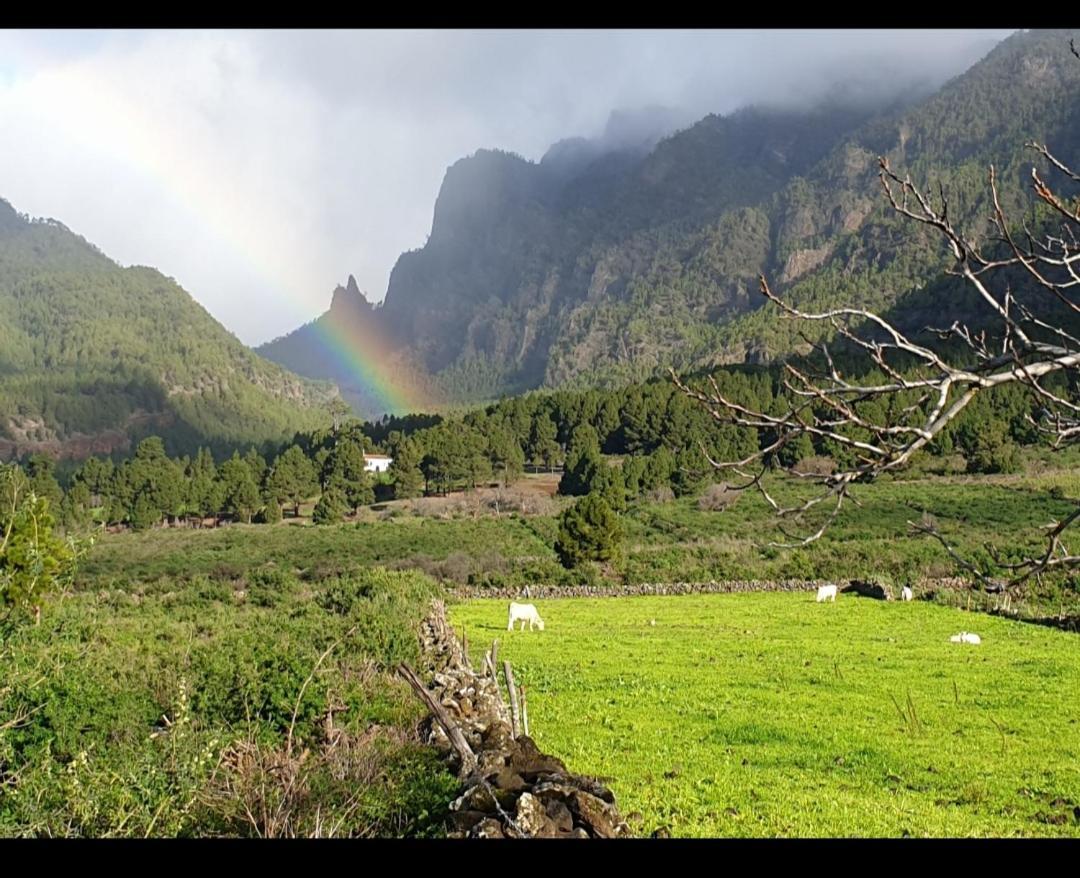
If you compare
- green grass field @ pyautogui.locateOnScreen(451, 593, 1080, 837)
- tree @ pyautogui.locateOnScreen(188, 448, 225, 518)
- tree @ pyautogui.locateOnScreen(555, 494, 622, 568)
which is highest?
tree @ pyautogui.locateOnScreen(188, 448, 225, 518)

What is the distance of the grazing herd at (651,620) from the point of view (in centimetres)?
2394

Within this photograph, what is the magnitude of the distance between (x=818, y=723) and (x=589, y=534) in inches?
1292

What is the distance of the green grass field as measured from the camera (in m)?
9.49

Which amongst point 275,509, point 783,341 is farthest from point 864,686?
point 783,341

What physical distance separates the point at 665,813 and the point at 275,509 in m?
78.7

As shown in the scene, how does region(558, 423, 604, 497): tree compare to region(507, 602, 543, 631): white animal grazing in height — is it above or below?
above

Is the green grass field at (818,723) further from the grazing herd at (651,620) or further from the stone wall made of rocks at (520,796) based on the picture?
the stone wall made of rocks at (520,796)

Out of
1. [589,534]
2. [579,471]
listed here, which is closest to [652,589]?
[589,534]

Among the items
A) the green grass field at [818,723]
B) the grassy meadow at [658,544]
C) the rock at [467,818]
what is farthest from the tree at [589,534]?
the rock at [467,818]

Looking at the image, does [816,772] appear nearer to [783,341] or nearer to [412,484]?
[412,484]

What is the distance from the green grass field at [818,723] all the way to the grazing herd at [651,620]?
0.48 m

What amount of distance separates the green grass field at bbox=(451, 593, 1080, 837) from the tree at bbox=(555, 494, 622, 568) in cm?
1864

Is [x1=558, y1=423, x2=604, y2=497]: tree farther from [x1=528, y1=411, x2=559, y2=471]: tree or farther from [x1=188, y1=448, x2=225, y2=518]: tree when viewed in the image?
[x1=188, y1=448, x2=225, y2=518]: tree

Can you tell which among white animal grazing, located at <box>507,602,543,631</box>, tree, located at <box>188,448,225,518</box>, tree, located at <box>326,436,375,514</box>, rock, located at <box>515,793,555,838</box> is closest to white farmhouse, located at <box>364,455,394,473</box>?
tree, located at <box>326,436,375,514</box>
